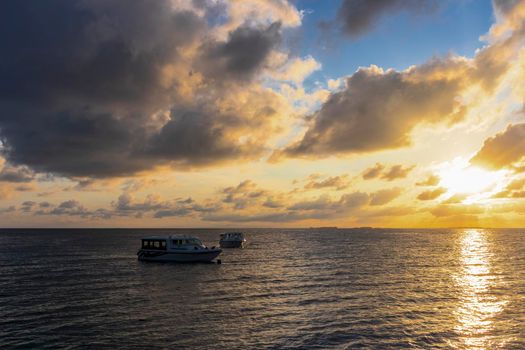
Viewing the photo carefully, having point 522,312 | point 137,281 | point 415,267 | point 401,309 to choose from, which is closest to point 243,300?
point 401,309

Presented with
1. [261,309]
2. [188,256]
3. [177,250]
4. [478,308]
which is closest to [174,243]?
[177,250]

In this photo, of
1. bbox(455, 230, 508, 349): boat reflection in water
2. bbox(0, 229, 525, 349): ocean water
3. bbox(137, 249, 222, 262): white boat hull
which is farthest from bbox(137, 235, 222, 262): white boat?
bbox(455, 230, 508, 349): boat reflection in water

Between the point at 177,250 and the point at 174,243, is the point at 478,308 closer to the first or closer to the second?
the point at 177,250

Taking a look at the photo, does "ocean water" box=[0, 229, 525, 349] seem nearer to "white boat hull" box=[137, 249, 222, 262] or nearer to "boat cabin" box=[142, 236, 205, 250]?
"white boat hull" box=[137, 249, 222, 262]

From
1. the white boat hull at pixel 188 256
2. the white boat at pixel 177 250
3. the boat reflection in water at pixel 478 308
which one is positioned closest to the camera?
the boat reflection in water at pixel 478 308

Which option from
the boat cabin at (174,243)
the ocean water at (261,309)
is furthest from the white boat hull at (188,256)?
the ocean water at (261,309)

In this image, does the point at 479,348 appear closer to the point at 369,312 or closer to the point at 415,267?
the point at 369,312

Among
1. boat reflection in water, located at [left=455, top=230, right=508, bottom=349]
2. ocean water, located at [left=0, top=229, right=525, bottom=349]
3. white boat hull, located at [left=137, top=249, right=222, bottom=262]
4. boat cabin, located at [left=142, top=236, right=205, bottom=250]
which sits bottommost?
boat reflection in water, located at [left=455, top=230, right=508, bottom=349]

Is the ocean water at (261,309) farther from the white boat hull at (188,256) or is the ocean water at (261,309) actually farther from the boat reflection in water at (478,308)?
the white boat hull at (188,256)

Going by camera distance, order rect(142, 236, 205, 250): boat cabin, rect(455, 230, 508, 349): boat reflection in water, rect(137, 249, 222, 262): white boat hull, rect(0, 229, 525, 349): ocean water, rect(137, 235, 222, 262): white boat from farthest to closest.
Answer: rect(142, 236, 205, 250): boat cabin, rect(137, 235, 222, 262): white boat, rect(137, 249, 222, 262): white boat hull, rect(455, 230, 508, 349): boat reflection in water, rect(0, 229, 525, 349): ocean water

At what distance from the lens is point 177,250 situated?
76688mm

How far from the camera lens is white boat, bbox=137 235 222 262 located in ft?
249

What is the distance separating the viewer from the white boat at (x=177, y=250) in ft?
249

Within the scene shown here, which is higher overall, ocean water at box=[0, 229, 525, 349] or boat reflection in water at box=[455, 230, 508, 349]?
ocean water at box=[0, 229, 525, 349]
